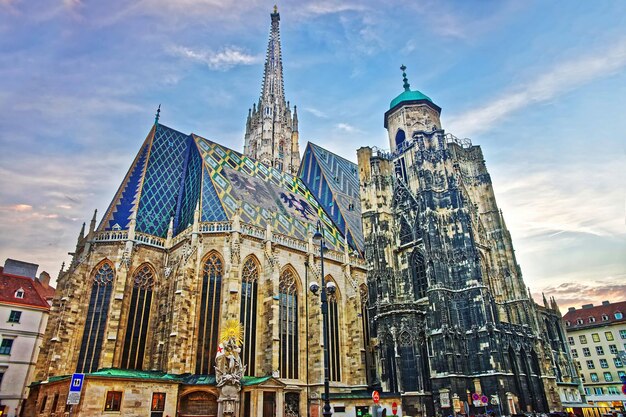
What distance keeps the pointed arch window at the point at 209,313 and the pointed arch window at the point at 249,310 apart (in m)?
1.46

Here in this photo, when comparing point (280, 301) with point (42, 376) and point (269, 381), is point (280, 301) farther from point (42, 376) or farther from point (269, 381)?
point (42, 376)

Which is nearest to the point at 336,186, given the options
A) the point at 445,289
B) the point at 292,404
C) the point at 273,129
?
the point at 273,129

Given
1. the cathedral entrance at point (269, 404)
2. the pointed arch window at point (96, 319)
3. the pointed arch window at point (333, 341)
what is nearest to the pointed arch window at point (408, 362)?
the pointed arch window at point (333, 341)

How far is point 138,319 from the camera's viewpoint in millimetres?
23094

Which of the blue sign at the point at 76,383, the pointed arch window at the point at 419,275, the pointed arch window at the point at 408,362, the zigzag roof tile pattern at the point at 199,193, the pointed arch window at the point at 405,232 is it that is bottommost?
the blue sign at the point at 76,383

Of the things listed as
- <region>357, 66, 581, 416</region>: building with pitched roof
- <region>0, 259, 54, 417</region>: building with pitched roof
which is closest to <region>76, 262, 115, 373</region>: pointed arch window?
<region>0, 259, 54, 417</region>: building with pitched roof

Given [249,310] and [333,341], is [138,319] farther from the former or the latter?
[333,341]

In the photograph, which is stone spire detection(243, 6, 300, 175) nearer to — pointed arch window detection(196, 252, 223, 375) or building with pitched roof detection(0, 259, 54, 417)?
pointed arch window detection(196, 252, 223, 375)

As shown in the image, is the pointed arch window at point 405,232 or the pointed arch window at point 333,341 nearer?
the pointed arch window at point 333,341

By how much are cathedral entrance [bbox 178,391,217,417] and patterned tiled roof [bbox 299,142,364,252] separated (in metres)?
16.8

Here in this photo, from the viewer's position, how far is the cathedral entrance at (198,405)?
1908 centimetres

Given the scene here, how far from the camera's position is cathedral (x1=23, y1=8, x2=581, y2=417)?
68.2 feet

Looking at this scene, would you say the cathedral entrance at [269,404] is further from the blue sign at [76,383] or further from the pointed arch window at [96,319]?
the blue sign at [76,383]

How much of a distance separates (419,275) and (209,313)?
43.6 feet
